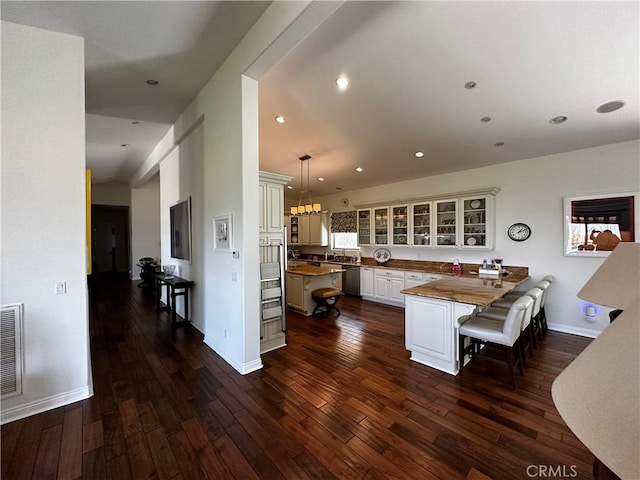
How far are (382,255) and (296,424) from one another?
5.02m

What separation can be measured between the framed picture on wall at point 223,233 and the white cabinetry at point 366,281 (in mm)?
3903

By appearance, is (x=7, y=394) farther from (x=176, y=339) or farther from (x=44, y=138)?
(x=44, y=138)

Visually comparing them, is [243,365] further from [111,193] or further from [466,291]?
[111,193]

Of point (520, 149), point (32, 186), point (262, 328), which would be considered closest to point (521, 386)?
point (262, 328)

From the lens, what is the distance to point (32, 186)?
2.28m

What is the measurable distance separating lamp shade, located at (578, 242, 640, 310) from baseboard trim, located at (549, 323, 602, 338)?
4396 mm

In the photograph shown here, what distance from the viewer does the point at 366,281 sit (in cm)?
642

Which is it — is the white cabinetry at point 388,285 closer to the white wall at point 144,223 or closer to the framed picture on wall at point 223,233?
the framed picture on wall at point 223,233

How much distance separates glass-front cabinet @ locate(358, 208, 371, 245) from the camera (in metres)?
6.80

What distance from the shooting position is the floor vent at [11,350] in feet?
7.11

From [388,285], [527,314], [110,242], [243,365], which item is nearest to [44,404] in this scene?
[243,365]

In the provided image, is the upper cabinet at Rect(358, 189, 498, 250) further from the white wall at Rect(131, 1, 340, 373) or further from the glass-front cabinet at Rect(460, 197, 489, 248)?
the white wall at Rect(131, 1, 340, 373)

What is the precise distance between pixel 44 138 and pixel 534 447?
4.62 meters

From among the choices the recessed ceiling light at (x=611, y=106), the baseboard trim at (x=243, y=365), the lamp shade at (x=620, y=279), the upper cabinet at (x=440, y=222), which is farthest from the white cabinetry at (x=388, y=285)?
the lamp shade at (x=620, y=279)
